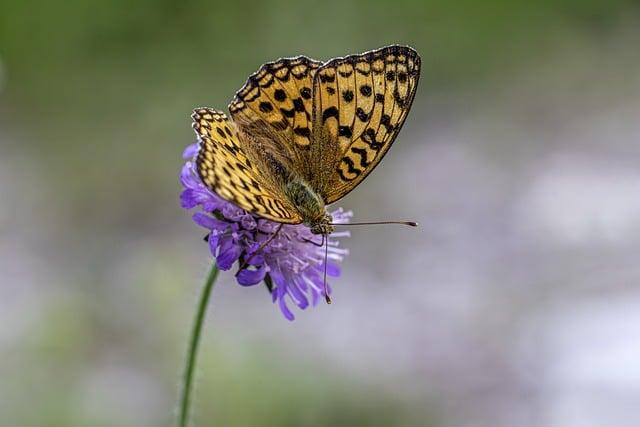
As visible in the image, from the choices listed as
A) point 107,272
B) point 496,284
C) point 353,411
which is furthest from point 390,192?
point 353,411

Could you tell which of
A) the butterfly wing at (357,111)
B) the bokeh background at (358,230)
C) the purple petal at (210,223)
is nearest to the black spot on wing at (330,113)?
the butterfly wing at (357,111)

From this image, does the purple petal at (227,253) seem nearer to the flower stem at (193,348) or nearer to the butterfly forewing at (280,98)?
the flower stem at (193,348)

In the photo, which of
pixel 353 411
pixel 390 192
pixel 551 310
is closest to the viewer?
pixel 353 411

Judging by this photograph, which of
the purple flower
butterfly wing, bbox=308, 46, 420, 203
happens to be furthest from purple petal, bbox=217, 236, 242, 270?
butterfly wing, bbox=308, 46, 420, 203

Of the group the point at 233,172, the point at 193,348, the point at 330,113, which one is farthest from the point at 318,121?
the point at 193,348

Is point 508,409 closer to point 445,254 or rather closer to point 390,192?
point 445,254

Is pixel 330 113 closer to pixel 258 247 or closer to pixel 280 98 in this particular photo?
pixel 280 98
